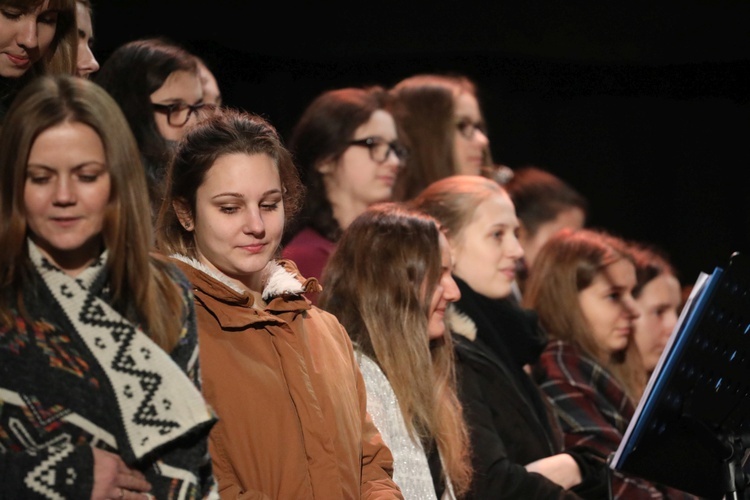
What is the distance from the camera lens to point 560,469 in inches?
145

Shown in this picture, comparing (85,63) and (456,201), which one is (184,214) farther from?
(456,201)

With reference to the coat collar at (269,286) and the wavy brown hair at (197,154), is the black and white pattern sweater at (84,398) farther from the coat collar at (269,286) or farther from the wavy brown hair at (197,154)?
the wavy brown hair at (197,154)

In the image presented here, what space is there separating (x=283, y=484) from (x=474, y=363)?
125 centimetres

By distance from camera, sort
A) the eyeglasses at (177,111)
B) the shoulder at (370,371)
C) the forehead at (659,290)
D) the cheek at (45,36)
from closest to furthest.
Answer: the cheek at (45,36) → the shoulder at (370,371) → the eyeglasses at (177,111) → the forehead at (659,290)

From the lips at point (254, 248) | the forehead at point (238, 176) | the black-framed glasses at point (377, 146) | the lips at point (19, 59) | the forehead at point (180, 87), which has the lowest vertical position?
the lips at point (254, 248)

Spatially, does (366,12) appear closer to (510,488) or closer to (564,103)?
(564,103)

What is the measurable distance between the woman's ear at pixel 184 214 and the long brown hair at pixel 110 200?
0.59 m

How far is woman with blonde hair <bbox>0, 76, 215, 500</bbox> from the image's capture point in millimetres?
2090

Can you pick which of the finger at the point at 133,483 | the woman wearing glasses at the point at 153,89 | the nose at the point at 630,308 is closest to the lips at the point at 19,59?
the woman wearing glasses at the point at 153,89

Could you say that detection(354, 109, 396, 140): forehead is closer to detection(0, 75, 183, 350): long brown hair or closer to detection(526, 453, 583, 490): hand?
detection(526, 453, 583, 490): hand

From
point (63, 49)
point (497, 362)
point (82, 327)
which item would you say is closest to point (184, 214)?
point (63, 49)

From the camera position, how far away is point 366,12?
5.50 meters

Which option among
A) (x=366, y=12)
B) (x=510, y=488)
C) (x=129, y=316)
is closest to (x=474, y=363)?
(x=510, y=488)

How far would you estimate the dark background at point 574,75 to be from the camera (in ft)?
16.7
